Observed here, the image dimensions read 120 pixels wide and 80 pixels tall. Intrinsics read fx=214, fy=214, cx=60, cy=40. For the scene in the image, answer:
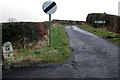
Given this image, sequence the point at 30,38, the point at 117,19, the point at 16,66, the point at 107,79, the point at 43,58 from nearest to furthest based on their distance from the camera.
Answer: the point at 107,79, the point at 16,66, the point at 43,58, the point at 30,38, the point at 117,19

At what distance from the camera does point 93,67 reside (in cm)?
759

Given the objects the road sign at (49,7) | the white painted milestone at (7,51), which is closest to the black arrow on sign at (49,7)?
the road sign at (49,7)

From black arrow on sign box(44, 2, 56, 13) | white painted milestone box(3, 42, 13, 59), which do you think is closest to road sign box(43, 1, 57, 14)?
black arrow on sign box(44, 2, 56, 13)

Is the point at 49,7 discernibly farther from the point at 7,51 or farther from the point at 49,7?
the point at 7,51

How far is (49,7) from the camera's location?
37.0ft

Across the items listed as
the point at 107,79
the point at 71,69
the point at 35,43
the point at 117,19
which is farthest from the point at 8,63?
the point at 117,19

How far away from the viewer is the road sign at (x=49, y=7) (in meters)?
11.2

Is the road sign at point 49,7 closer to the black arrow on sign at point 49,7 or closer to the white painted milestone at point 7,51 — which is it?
the black arrow on sign at point 49,7

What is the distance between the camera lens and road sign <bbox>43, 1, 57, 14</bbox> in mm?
11216

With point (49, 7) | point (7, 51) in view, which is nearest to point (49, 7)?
point (49, 7)

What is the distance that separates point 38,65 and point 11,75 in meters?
1.52

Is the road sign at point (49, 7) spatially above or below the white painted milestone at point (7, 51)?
above

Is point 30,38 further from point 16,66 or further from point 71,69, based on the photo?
point 71,69

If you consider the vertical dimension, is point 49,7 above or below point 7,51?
above
